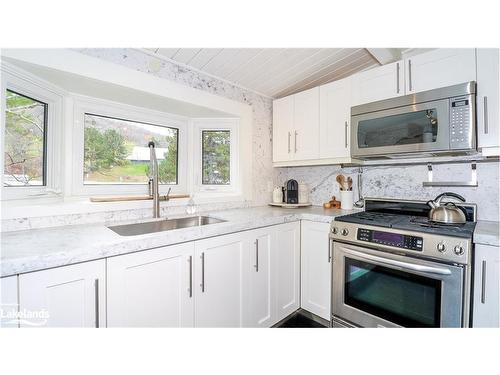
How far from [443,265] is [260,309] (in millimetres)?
1163

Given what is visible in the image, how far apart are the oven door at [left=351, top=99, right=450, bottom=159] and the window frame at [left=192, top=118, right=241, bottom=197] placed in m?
1.08

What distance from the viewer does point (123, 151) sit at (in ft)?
6.08

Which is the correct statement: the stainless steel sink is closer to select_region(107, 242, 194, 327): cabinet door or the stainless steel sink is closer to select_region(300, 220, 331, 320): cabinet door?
select_region(107, 242, 194, 327): cabinet door

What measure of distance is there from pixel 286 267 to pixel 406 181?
1.25m

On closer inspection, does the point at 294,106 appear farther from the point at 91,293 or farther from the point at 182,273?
the point at 91,293

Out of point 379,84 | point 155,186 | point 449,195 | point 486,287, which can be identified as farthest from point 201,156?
point 486,287

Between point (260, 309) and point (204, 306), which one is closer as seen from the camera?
point (204, 306)

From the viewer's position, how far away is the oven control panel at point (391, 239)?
1316 mm

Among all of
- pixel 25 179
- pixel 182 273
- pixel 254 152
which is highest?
pixel 254 152
